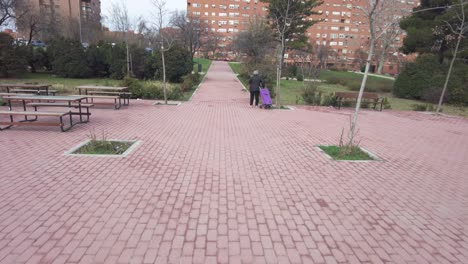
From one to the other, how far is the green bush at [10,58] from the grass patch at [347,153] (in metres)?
23.5

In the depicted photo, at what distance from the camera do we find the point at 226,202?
13.1ft

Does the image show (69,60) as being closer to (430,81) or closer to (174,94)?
(174,94)

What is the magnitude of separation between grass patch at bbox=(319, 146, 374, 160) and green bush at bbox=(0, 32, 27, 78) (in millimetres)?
23483

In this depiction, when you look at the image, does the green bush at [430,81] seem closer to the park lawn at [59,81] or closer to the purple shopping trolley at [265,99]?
the purple shopping trolley at [265,99]

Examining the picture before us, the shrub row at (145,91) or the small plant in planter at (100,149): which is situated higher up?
the shrub row at (145,91)

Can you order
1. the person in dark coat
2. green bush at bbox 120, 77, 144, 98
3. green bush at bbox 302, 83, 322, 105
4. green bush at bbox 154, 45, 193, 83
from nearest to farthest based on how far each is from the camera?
the person in dark coat < green bush at bbox 120, 77, 144, 98 < green bush at bbox 302, 83, 322, 105 < green bush at bbox 154, 45, 193, 83

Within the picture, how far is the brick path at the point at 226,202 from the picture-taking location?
2.99 meters

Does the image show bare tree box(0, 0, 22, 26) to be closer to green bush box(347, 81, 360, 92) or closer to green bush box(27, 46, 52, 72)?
green bush box(27, 46, 52, 72)

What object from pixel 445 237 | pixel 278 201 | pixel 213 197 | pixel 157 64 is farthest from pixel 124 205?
pixel 157 64

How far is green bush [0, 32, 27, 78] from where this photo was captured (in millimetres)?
20391

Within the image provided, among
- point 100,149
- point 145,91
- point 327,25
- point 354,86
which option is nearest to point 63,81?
point 145,91

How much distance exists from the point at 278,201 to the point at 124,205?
2090mm

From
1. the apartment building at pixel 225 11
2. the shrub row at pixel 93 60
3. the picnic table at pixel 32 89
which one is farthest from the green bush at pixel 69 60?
the apartment building at pixel 225 11

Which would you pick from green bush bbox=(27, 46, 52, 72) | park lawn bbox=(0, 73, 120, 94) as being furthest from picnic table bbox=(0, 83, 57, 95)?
green bush bbox=(27, 46, 52, 72)
